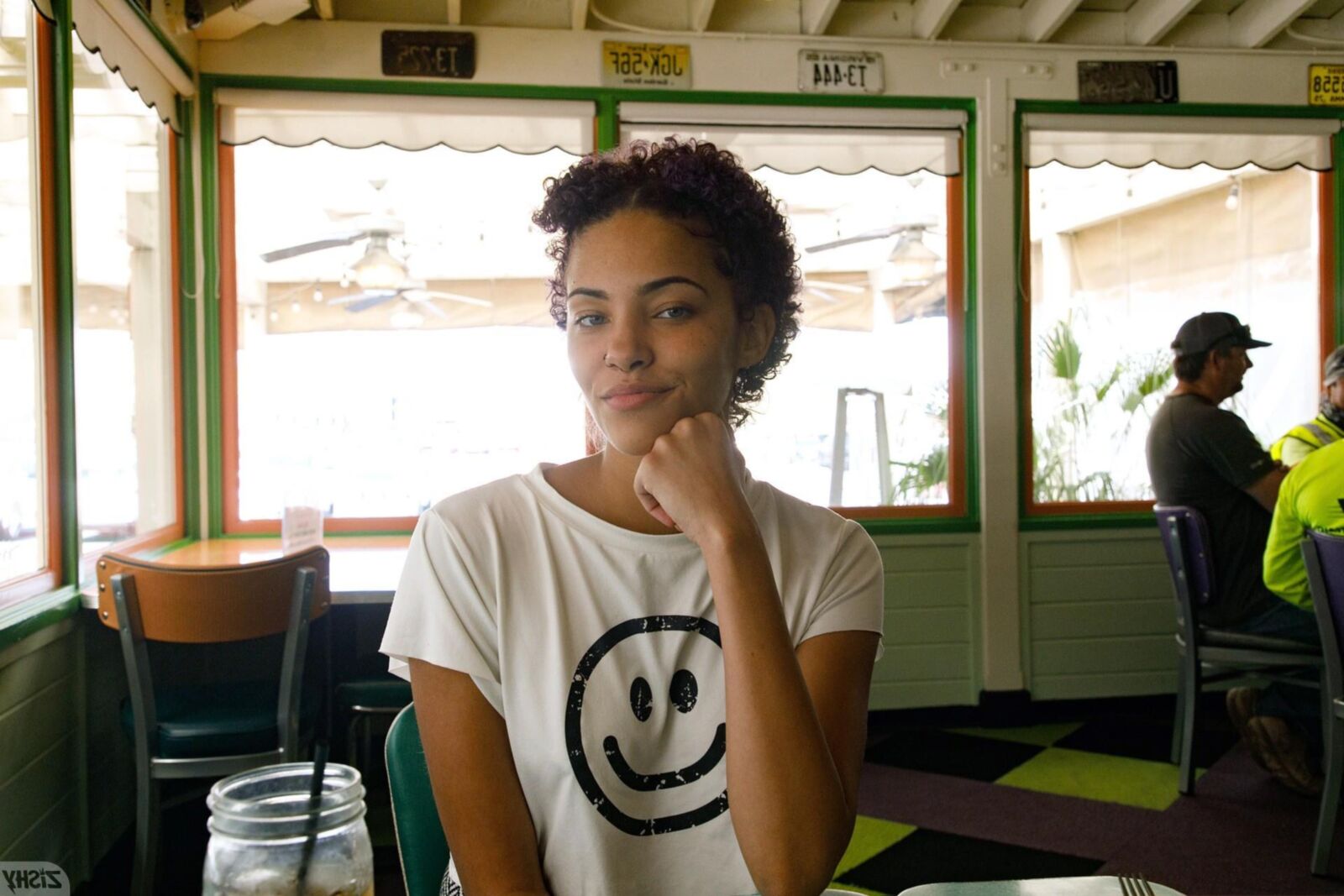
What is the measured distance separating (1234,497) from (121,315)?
12.1 feet

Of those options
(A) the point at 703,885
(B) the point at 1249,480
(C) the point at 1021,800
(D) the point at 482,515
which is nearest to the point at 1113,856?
(C) the point at 1021,800

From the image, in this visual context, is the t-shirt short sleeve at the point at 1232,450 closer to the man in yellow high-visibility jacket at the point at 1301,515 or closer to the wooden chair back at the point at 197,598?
the man in yellow high-visibility jacket at the point at 1301,515

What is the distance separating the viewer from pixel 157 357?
373 cm

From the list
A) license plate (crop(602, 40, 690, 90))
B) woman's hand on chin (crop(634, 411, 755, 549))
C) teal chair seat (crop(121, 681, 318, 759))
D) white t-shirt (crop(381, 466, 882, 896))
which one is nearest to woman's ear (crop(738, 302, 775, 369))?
woman's hand on chin (crop(634, 411, 755, 549))

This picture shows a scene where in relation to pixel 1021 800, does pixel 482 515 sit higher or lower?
higher

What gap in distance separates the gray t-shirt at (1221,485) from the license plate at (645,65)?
2191 millimetres

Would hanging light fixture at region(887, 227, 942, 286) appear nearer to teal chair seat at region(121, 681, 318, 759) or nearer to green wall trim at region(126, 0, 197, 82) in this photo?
green wall trim at region(126, 0, 197, 82)

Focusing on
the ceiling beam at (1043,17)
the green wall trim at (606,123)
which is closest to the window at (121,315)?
the green wall trim at (606,123)

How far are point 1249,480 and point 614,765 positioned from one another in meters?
3.11

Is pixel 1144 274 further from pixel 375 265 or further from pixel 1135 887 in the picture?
pixel 1135 887

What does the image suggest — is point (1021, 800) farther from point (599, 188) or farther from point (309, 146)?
point (309, 146)

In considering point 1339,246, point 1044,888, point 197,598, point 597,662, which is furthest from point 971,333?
point 1044,888

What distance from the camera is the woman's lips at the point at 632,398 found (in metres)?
1.14

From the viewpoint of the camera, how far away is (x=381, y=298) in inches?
161
